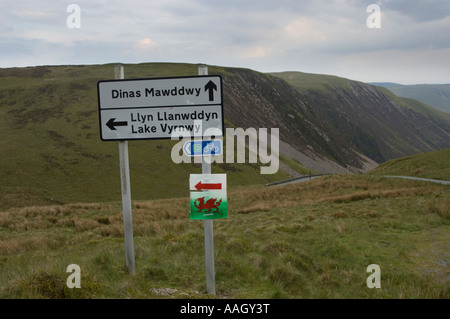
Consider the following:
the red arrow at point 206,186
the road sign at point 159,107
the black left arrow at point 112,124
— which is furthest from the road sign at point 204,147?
the black left arrow at point 112,124

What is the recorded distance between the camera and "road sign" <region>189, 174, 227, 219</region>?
17.1 feet

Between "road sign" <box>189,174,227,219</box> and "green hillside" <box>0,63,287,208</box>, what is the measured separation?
44956 millimetres

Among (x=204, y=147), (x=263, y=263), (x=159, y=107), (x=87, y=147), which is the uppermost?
(x=159, y=107)

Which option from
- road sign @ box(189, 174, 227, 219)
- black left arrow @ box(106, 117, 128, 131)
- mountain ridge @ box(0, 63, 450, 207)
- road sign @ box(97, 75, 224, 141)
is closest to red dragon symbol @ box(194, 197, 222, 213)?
road sign @ box(189, 174, 227, 219)

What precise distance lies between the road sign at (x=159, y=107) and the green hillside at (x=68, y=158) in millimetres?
43788

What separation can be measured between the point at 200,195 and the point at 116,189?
53.1 meters

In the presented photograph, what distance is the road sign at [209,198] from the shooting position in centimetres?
521

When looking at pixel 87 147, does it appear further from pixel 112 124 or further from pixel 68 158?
pixel 112 124

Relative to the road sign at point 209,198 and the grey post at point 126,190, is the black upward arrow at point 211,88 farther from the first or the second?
the grey post at point 126,190

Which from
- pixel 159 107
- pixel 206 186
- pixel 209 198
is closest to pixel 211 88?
pixel 159 107

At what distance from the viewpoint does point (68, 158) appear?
62.3 m

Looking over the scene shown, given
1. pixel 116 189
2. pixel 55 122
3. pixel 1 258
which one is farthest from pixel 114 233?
pixel 55 122

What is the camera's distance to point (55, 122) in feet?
251

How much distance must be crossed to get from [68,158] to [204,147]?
208 ft
